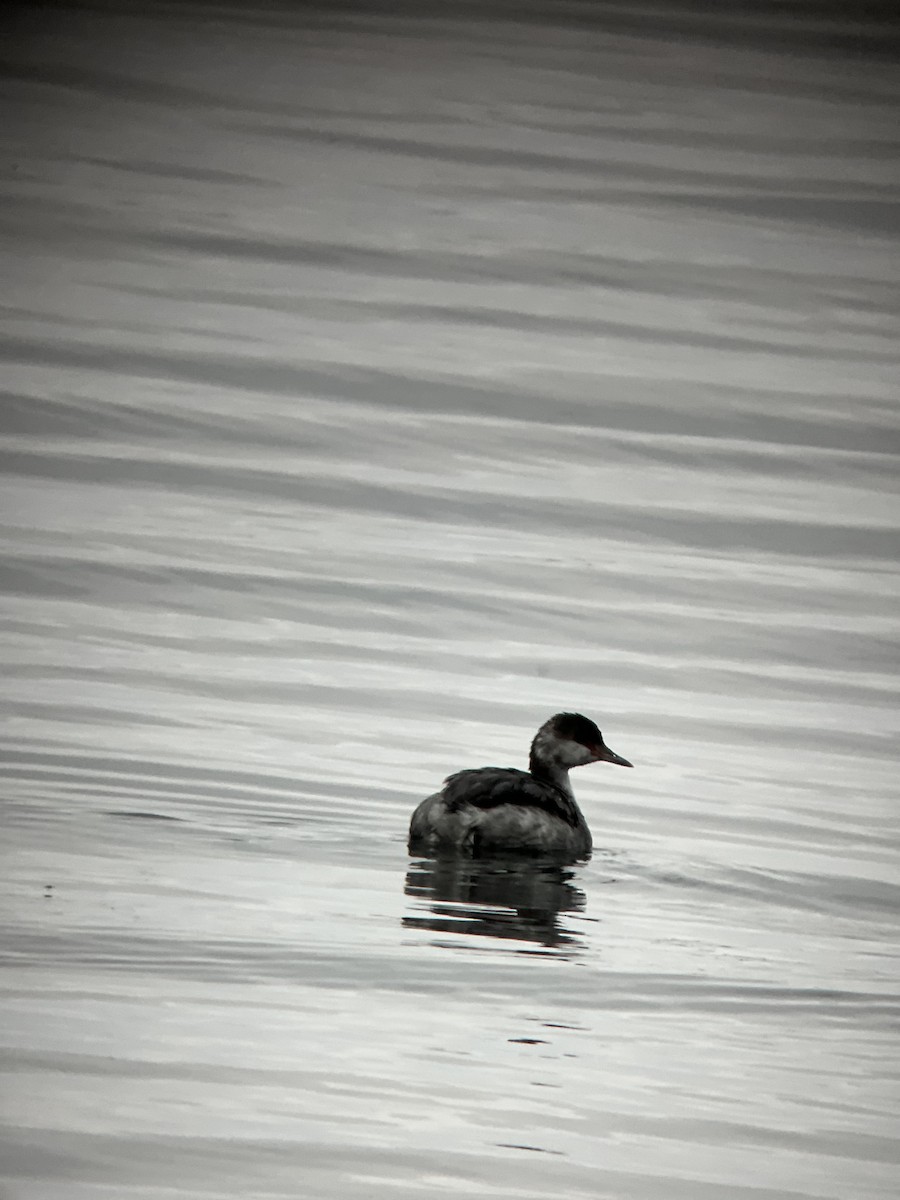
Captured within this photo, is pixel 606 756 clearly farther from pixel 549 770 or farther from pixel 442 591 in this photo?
pixel 442 591

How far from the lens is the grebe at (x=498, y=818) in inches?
283

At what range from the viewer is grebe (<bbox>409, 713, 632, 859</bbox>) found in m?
7.19

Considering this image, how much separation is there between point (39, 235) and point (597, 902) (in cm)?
1072

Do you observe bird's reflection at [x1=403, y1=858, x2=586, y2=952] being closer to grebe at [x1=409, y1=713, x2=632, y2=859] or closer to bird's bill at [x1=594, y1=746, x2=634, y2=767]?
grebe at [x1=409, y1=713, x2=632, y2=859]

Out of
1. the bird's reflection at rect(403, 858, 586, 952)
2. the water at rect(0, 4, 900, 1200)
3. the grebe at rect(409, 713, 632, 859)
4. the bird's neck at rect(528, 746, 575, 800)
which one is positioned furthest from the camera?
the bird's neck at rect(528, 746, 575, 800)

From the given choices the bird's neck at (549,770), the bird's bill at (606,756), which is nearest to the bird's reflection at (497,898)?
the bird's neck at (549,770)

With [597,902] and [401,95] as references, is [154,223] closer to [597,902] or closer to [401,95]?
[401,95]

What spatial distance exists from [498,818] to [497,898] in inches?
36.5

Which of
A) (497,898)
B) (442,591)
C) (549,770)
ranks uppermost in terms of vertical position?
(442,591)

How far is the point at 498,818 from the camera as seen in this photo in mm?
7387

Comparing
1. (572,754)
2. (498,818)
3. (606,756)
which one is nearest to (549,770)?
(572,754)

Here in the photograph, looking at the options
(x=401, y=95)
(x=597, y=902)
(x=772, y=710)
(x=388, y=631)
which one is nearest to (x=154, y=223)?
(x=401, y=95)

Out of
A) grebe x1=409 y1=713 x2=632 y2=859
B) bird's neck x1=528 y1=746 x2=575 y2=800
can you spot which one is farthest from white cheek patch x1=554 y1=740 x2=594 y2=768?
grebe x1=409 y1=713 x2=632 y2=859

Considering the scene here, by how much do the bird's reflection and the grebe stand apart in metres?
0.08
